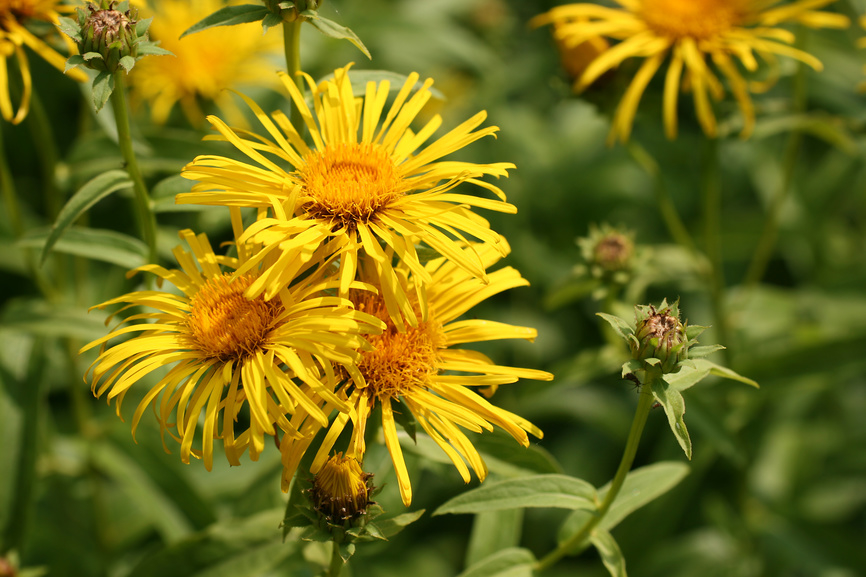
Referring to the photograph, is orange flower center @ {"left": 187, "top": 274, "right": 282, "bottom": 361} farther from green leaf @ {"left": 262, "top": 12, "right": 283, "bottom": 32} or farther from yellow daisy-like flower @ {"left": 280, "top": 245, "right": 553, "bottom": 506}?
green leaf @ {"left": 262, "top": 12, "right": 283, "bottom": 32}

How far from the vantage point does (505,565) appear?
165 cm

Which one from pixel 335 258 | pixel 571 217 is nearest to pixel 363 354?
pixel 335 258

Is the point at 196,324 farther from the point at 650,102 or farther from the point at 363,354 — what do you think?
the point at 650,102

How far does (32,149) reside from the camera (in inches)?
126

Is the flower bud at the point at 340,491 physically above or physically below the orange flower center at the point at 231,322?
below

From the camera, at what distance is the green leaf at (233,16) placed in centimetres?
147

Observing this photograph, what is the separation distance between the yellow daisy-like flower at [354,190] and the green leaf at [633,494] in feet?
2.19

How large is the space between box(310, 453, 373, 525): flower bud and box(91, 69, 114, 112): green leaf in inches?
30.7

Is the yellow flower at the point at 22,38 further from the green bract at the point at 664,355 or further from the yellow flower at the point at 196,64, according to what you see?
the green bract at the point at 664,355

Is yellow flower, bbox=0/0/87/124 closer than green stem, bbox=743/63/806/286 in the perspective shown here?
Yes

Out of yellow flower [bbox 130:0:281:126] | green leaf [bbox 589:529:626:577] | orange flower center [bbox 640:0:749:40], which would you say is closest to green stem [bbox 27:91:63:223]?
yellow flower [bbox 130:0:281:126]

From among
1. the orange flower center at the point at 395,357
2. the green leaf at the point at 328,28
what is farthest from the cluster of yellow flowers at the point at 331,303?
Result: the green leaf at the point at 328,28

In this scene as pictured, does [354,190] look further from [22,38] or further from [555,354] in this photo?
[555,354]

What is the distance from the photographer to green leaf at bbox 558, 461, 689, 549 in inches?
65.2
